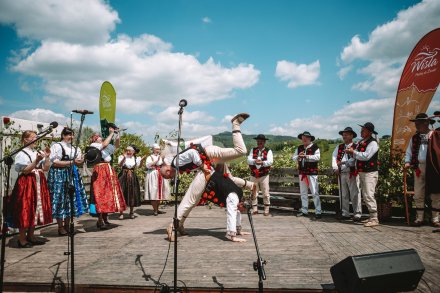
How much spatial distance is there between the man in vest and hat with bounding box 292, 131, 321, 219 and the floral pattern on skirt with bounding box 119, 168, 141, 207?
4.10 meters

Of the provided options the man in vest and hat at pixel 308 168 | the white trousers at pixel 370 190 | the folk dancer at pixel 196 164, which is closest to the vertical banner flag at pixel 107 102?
the folk dancer at pixel 196 164

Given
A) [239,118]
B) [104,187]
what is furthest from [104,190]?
[239,118]

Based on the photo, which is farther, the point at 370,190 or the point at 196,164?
the point at 370,190

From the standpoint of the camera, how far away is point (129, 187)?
7340 mm

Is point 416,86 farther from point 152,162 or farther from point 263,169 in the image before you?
point 152,162

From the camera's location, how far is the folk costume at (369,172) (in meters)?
5.66

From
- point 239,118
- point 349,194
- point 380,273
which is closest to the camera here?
point 380,273

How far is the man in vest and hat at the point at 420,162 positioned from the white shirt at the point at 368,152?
0.63 m

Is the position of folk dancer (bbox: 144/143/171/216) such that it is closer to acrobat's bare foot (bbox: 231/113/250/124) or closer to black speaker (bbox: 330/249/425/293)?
acrobat's bare foot (bbox: 231/113/250/124)

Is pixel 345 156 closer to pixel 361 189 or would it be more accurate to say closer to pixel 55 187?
pixel 361 189

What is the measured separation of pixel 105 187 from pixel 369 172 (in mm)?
5240

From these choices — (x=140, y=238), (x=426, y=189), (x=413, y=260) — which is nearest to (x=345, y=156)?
(x=426, y=189)

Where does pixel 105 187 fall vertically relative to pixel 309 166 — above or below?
below

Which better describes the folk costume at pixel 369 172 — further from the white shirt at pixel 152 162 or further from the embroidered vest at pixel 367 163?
the white shirt at pixel 152 162
